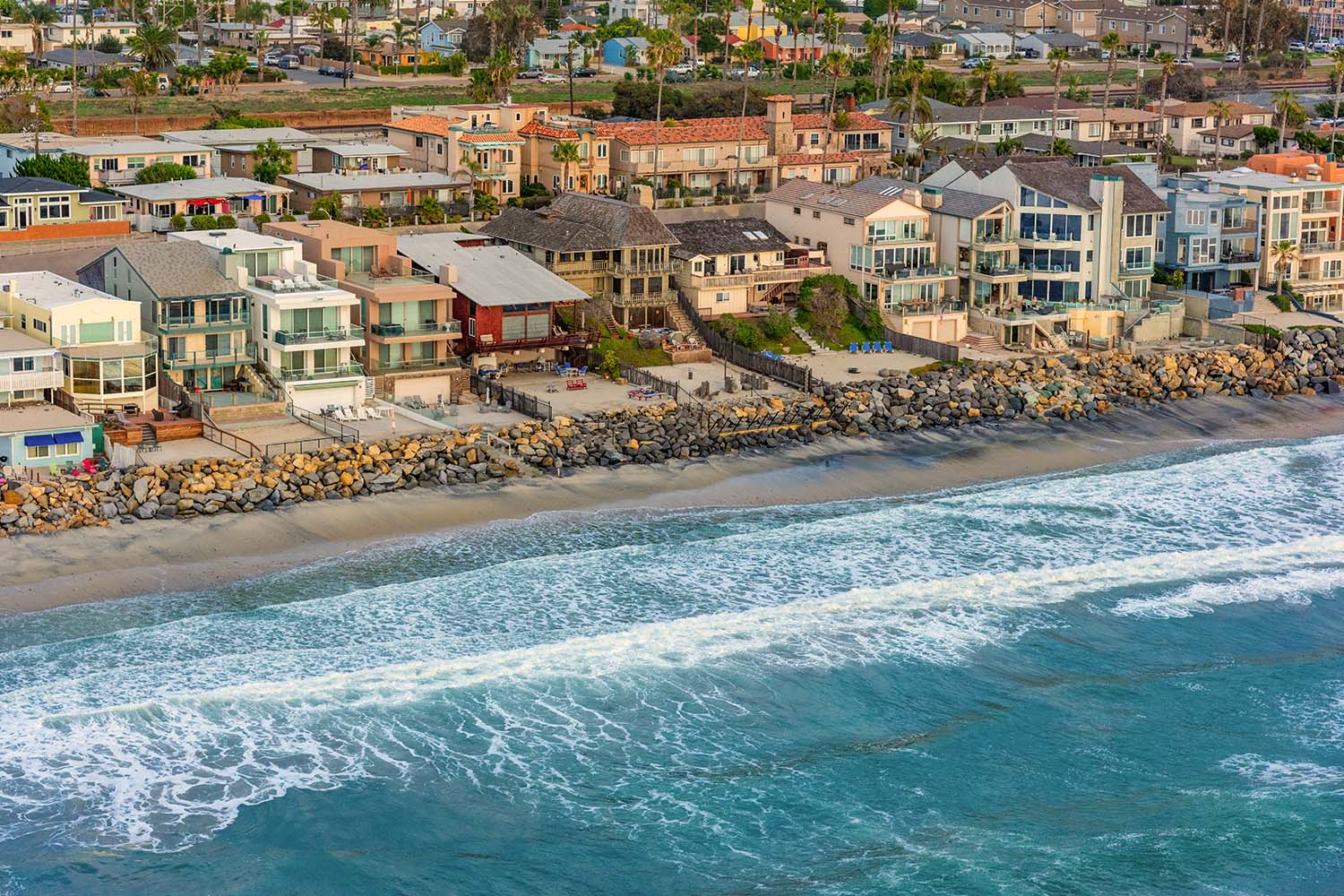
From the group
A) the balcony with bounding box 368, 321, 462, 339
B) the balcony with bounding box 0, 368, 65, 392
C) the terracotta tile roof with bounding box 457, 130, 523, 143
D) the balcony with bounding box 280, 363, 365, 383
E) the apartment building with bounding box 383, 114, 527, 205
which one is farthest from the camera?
the terracotta tile roof with bounding box 457, 130, 523, 143

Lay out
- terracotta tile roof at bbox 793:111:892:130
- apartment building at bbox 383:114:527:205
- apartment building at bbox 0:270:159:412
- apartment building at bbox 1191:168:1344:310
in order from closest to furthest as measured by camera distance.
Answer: apartment building at bbox 0:270:159:412
apartment building at bbox 1191:168:1344:310
apartment building at bbox 383:114:527:205
terracotta tile roof at bbox 793:111:892:130

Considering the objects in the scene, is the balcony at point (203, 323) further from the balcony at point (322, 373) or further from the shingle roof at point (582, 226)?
the shingle roof at point (582, 226)

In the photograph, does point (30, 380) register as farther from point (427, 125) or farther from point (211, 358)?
point (427, 125)

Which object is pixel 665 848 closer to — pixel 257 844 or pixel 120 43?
pixel 257 844

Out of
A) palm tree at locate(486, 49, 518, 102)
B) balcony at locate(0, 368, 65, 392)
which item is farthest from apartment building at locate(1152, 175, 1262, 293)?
balcony at locate(0, 368, 65, 392)

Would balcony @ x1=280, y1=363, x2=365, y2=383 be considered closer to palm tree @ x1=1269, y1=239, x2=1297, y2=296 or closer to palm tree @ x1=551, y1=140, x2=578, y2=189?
palm tree @ x1=551, y1=140, x2=578, y2=189

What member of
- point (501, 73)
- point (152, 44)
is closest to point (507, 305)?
point (501, 73)
